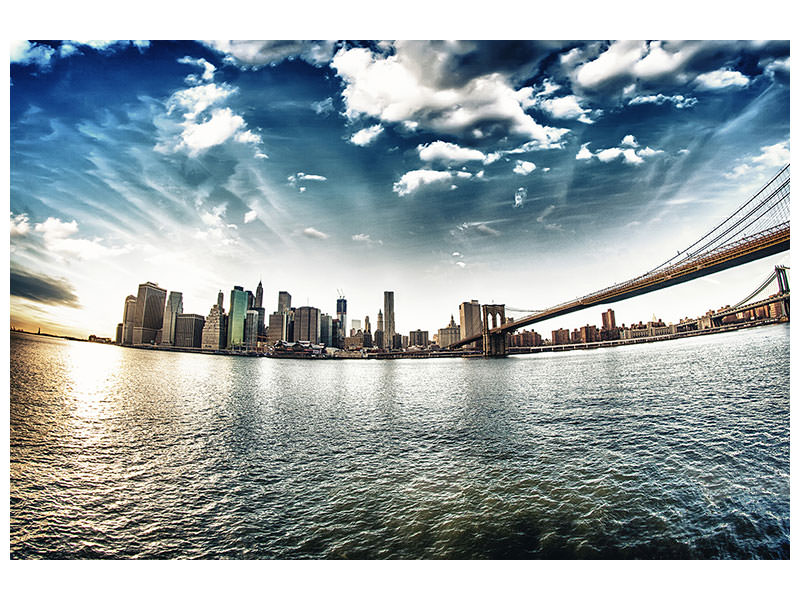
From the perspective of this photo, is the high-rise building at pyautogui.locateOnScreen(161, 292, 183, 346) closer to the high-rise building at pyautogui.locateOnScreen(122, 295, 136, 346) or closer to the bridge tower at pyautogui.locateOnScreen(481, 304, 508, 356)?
the high-rise building at pyautogui.locateOnScreen(122, 295, 136, 346)

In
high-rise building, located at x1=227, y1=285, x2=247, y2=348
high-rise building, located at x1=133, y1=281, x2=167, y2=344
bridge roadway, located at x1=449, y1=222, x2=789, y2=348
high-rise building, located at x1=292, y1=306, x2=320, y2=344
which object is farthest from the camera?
high-rise building, located at x1=292, y1=306, x2=320, y2=344

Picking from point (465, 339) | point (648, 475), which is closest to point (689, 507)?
point (648, 475)

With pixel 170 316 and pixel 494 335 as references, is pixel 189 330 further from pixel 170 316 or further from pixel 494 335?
pixel 494 335

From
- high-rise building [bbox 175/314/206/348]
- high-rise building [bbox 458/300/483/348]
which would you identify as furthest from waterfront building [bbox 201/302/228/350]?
high-rise building [bbox 458/300/483/348]

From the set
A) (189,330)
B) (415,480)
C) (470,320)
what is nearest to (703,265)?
(415,480)

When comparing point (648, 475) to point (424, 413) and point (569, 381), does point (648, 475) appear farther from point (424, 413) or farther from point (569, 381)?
point (569, 381)

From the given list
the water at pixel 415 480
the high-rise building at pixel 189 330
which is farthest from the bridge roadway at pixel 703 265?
the high-rise building at pixel 189 330

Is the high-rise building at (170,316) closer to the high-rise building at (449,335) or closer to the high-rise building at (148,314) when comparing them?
the high-rise building at (148,314)
